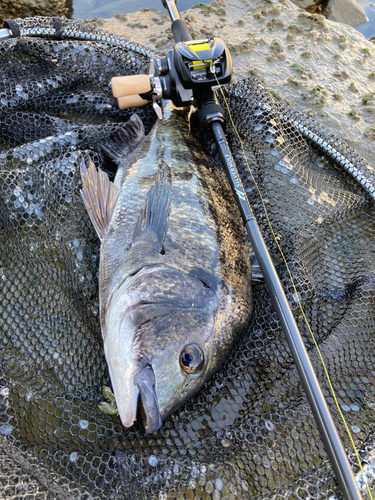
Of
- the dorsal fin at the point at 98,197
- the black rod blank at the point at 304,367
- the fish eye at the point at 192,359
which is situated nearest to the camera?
the black rod blank at the point at 304,367

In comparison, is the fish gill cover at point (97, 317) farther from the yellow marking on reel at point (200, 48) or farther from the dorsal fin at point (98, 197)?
the yellow marking on reel at point (200, 48)

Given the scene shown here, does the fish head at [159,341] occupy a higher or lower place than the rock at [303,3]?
lower

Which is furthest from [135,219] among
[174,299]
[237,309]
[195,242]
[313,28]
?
[313,28]

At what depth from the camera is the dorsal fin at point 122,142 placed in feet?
10.9

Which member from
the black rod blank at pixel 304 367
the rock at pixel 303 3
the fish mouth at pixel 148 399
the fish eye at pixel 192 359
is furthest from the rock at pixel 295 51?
the fish mouth at pixel 148 399

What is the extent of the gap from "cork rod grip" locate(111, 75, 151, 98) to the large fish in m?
0.42

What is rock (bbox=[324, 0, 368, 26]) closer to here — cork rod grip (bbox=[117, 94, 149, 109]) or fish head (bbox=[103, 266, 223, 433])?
cork rod grip (bbox=[117, 94, 149, 109])

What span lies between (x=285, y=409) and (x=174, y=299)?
1089 mm

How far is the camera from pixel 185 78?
2936 mm

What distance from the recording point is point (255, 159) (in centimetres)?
354

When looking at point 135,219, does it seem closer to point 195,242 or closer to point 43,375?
point 195,242

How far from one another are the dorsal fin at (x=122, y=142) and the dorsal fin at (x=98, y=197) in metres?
0.40

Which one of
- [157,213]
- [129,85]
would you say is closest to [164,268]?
[157,213]

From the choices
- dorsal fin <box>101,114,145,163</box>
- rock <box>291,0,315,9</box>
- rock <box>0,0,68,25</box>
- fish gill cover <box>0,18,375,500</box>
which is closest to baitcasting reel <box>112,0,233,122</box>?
dorsal fin <box>101,114,145,163</box>
